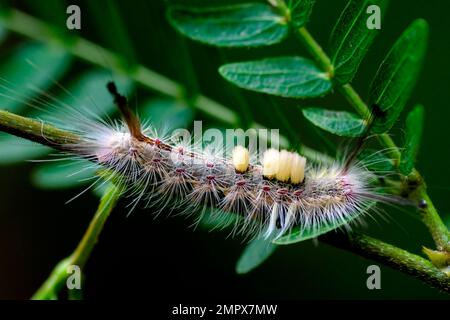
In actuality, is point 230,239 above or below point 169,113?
below

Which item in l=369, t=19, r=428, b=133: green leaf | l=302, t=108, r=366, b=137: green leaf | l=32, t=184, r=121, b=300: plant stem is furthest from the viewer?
l=32, t=184, r=121, b=300: plant stem

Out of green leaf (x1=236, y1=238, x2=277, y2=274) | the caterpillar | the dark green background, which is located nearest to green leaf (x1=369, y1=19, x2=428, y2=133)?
the caterpillar

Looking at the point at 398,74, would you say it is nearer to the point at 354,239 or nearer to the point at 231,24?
the point at 354,239

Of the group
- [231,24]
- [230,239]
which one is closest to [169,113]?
[231,24]

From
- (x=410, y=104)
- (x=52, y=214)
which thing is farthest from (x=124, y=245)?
(x=410, y=104)

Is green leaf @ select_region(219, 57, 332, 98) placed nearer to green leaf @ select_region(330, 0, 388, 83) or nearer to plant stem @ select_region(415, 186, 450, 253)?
green leaf @ select_region(330, 0, 388, 83)
